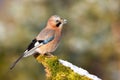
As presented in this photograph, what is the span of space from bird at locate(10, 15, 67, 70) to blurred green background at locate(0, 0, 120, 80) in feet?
13.2

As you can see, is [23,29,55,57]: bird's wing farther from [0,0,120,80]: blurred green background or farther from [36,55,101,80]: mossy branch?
[0,0,120,80]: blurred green background

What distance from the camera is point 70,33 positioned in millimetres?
12008

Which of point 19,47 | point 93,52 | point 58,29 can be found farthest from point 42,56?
point 93,52

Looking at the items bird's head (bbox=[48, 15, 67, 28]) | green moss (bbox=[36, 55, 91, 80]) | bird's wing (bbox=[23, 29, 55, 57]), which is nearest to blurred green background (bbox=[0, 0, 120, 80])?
bird's head (bbox=[48, 15, 67, 28])

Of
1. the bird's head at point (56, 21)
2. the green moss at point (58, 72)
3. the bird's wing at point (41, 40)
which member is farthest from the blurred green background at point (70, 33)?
the green moss at point (58, 72)

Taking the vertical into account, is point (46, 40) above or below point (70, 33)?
above

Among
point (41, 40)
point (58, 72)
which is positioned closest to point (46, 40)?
point (41, 40)

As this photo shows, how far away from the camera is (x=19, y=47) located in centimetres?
1164

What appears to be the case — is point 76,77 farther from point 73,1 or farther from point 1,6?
point 1,6

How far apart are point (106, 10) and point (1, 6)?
8.46 ft

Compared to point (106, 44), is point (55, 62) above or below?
above

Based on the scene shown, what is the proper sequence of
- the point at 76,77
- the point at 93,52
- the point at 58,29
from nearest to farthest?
1. the point at 76,77
2. the point at 58,29
3. the point at 93,52

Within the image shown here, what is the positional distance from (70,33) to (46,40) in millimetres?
4746

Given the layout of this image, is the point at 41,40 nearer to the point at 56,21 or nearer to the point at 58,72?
the point at 56,21
